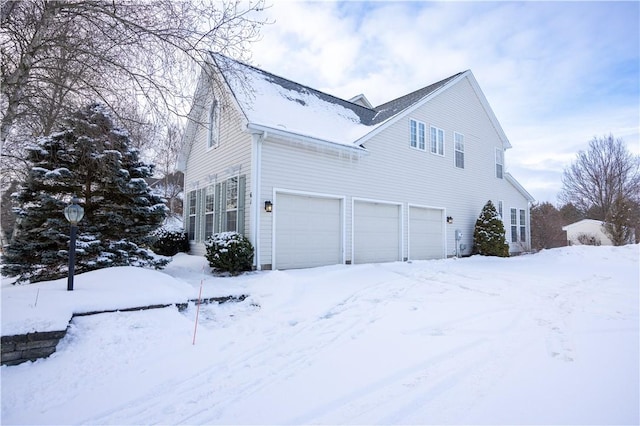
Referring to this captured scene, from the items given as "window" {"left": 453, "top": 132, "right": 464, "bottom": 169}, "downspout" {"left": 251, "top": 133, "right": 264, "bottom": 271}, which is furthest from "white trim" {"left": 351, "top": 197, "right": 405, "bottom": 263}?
"window" {"left": 453, "top": 132, "right": 464, "bottom": 169}

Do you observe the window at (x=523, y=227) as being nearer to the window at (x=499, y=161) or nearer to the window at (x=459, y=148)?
the window at (x=499, y=161)

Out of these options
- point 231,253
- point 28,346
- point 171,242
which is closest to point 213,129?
point 171,242

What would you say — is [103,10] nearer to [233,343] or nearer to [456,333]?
[233,343]

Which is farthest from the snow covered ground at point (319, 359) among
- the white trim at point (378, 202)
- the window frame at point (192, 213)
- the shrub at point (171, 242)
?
the shrub at point (171, 242)

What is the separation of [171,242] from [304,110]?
21.0 feet

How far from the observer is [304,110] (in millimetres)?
10227

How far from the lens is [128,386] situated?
9.59 ft

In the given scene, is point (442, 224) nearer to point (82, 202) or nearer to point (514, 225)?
point (514, 225)

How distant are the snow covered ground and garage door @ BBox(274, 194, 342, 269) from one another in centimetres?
259

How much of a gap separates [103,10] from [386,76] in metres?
10.6

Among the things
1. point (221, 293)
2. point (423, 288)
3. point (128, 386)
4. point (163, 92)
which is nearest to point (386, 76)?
point (423, 288)

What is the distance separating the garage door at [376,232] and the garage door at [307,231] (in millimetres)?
720

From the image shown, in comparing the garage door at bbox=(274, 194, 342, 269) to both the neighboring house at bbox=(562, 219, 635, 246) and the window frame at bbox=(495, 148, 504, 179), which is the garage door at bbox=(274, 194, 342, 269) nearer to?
the window frame at bbox=(495, 148, 504, 179)

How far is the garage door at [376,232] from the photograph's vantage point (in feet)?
33.7
